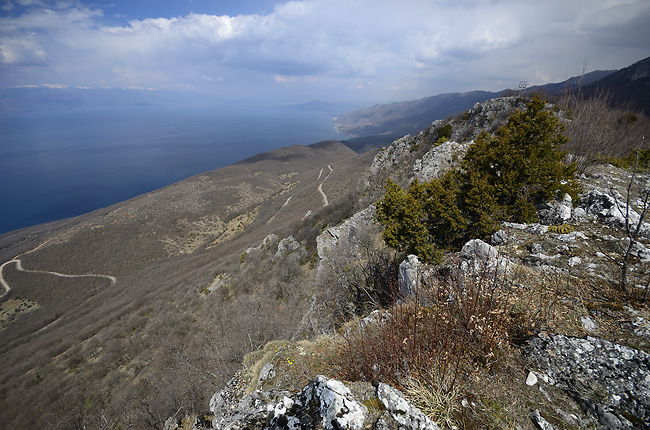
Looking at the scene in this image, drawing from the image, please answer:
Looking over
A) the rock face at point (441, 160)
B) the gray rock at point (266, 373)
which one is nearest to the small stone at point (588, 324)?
Answer: the gray rock at point (266, 373)

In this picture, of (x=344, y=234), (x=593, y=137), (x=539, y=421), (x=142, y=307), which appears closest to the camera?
(x=539, y=421)

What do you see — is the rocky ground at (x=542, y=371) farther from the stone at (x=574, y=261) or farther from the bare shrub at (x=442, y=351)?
the bare shrub at (x=442, y=351)

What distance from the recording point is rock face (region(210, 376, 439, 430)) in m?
2.83

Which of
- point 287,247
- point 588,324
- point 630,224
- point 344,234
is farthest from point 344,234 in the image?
point 588,324

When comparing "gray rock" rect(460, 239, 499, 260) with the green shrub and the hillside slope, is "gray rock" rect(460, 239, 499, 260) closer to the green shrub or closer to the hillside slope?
the green shrub

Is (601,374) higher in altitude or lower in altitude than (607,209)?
lower

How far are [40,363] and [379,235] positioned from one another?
43105 mm

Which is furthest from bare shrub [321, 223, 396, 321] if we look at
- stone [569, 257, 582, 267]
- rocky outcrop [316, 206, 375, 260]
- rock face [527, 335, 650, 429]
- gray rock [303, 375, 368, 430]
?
gray rock [303, 375, 368, 430]

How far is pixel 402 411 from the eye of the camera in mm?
2910

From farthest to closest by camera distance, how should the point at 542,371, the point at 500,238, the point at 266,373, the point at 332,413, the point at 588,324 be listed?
the point at 500,238 → the point at 266,373 → the point at 588,324 → the point at 542,371 → the point at 332,413

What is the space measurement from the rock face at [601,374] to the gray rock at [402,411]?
2.05 m

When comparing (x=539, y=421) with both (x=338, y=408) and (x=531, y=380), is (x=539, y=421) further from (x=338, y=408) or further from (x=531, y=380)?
(x=338, y=408)

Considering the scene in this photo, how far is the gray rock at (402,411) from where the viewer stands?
9.23 ft

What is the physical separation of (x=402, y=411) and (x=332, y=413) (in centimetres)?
81
